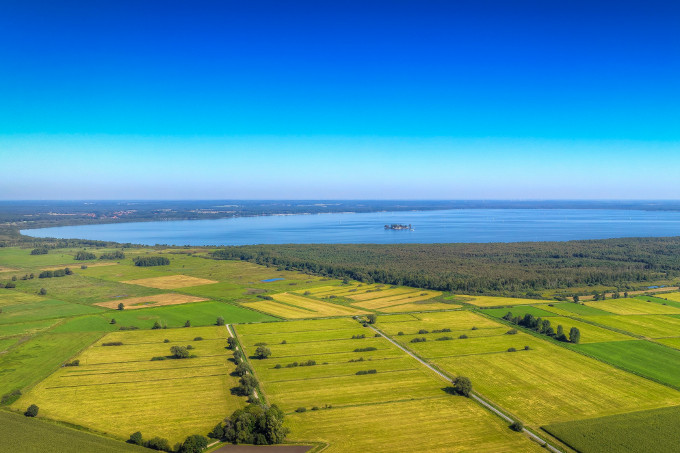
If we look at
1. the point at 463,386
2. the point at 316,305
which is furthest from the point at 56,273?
the point at 463,386

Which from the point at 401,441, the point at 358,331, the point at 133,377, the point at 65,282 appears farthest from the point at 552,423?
the point at 65,282

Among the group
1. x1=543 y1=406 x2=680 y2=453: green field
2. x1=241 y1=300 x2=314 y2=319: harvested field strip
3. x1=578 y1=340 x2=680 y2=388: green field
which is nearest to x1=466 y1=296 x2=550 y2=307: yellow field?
x1=578 y1=340 x2=680 y2=388: green field

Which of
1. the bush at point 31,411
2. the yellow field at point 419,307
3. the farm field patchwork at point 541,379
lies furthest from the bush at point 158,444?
the yellow field at point 419,307

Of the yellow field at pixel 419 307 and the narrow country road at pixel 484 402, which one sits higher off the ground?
the narrow country road at pixel 484 402

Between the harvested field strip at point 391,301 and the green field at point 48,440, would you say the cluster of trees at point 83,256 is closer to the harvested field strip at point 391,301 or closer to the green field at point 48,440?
the harvested field strip at point 391,301

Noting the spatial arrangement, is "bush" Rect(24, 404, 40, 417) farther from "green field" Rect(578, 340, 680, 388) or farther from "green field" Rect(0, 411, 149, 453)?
"green field" Rect(578, 340, 680, 388)

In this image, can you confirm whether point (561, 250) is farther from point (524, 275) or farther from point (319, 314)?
point (319, 314)
